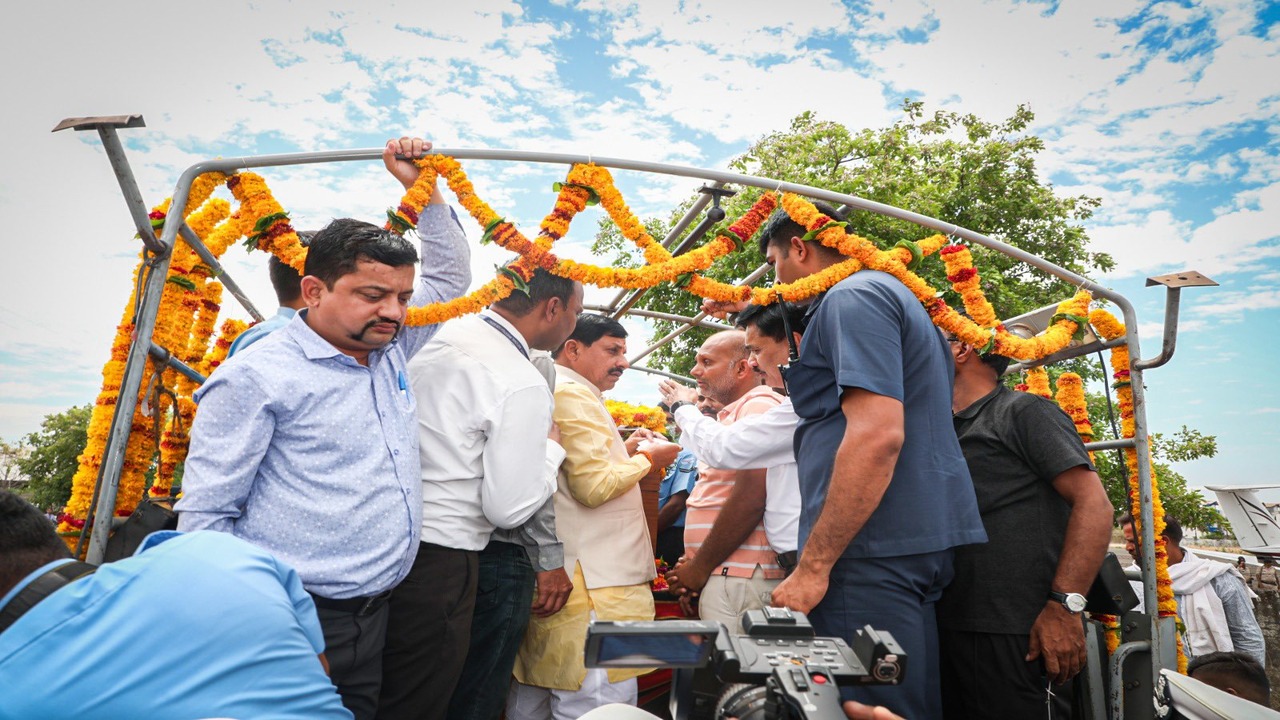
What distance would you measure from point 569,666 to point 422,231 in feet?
6.24

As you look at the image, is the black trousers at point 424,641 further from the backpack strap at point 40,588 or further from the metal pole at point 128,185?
the metal pole at point 128,185

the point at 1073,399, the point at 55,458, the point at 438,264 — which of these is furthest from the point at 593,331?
the point at 55,458

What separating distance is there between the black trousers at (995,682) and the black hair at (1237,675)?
58.0 inches

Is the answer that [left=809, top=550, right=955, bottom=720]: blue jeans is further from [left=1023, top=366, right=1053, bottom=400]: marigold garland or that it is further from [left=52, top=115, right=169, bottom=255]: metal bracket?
[left=1023, top=366, right=1053, bottom=400]: marigold garland

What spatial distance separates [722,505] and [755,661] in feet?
6.09

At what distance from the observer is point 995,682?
2.57 m

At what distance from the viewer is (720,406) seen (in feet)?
13.8

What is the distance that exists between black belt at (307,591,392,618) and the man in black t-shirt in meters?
2.09

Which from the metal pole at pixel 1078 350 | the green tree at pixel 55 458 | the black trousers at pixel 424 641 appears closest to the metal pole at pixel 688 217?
the black trousers at pixel 424 641

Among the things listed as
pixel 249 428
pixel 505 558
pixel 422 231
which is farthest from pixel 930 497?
pixel 422 231

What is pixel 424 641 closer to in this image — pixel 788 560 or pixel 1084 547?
pixel 788 560

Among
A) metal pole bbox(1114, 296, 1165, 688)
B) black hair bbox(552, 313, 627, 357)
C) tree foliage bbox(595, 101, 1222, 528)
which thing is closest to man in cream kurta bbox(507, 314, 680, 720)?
black hair bbox(552, 313, 627, 357)

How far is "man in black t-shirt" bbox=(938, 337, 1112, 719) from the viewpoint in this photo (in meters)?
2.55

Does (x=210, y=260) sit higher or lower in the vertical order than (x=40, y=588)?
higher
